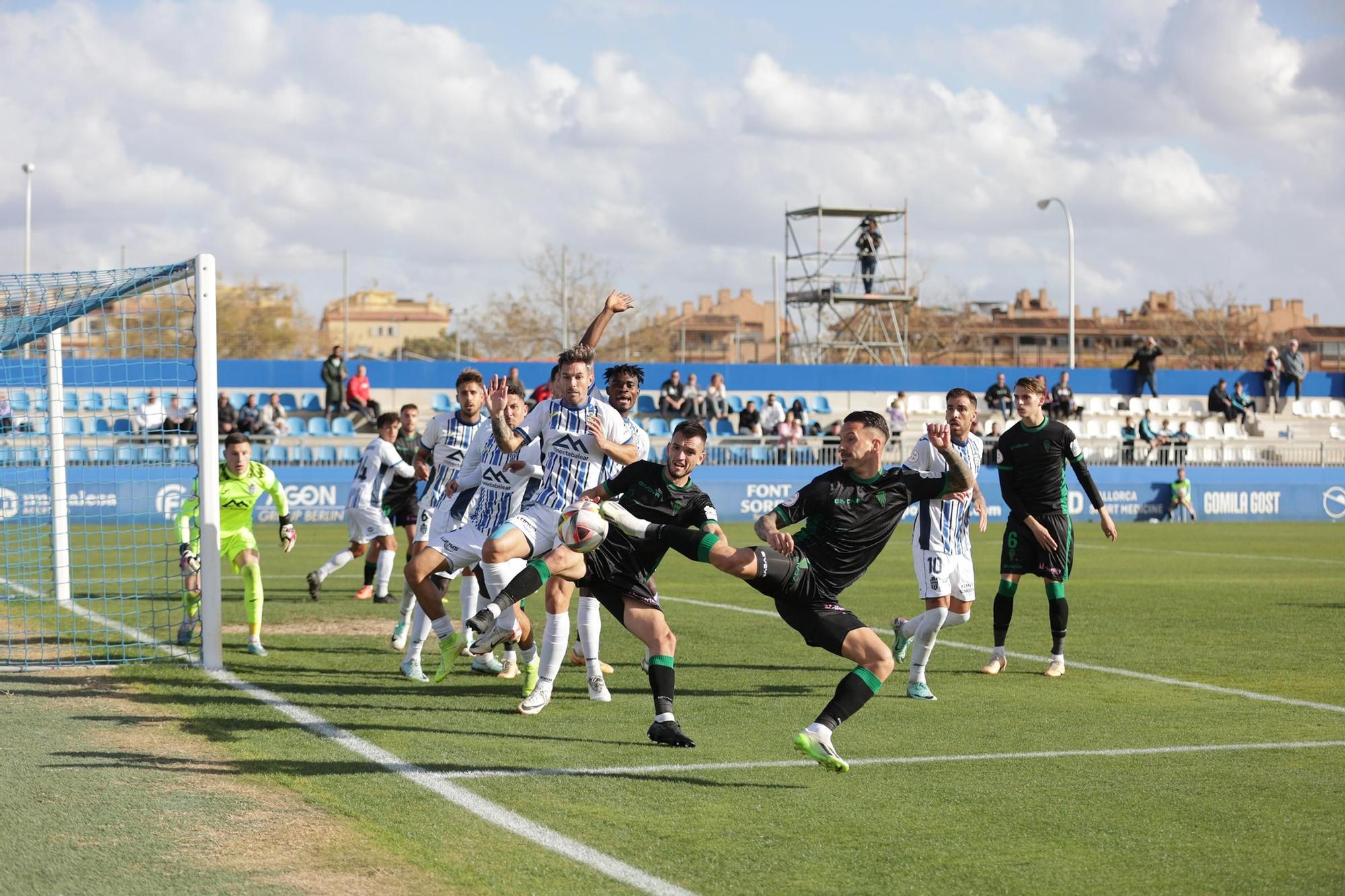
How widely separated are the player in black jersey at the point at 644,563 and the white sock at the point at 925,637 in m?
2.24

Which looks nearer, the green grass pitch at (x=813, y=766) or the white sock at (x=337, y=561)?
the green grass pitch at (x=813, y=766)

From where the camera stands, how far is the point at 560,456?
28.2 ft

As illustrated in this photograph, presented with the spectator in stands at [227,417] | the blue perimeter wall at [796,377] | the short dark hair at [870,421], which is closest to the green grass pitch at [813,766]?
the short dark hair at [870,421]

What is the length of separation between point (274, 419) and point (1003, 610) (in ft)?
79.3

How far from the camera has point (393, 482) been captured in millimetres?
14719

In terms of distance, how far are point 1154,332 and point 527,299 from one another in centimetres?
4583

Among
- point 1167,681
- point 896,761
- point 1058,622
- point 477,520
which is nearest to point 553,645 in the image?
point 477,520

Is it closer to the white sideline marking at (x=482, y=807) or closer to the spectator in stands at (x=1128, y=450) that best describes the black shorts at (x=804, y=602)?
the white sideline marking at (x=482, y=807)

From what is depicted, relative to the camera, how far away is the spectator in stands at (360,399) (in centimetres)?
3347

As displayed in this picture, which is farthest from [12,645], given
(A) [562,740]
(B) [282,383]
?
(B) [282,383]

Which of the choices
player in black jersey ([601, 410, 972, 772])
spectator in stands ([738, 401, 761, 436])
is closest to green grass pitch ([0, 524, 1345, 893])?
player in black jersey ([601, 410, 972, 772])

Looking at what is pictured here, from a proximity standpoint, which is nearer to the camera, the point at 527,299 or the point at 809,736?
the point at 809,736

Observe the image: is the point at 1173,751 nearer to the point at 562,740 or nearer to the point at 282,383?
the point at 562,740

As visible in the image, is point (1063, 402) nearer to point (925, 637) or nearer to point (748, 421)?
point (748, 421)
